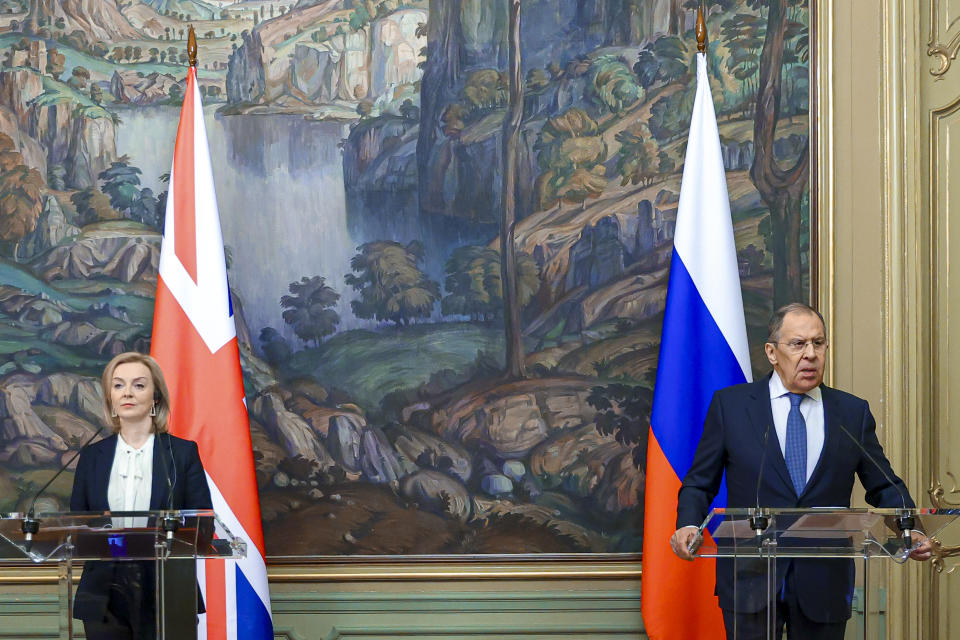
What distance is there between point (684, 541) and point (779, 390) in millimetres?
691

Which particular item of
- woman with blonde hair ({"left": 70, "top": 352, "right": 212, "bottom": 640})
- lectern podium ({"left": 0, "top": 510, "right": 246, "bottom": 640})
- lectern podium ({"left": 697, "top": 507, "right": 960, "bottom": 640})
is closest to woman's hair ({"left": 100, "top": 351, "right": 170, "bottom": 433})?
woman with blonde hair ({"left": 70, "top": 352, "right": 212, "bottom": 640})

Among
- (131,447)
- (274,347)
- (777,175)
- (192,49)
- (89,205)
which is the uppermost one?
(192,49)

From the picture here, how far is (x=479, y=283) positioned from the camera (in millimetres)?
4672

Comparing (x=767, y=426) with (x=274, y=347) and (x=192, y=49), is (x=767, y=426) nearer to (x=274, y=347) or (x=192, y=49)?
(x=274, y=347)

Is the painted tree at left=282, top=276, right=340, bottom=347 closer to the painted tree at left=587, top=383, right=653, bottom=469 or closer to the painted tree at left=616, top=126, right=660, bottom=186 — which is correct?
the painted tree at left=587, top=383, right=653, bottom=469

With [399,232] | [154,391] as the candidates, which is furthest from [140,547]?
[399,232]

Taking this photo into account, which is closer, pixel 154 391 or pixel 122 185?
pixel 154 391

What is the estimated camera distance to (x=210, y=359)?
4250mm

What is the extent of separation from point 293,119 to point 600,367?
1796mm

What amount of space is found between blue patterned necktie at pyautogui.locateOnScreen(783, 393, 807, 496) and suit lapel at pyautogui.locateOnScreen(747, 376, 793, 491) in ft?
0.09

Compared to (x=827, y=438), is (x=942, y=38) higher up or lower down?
higher up

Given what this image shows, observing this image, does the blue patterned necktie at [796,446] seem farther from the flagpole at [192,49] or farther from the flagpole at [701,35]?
the flagpole at [192,49]

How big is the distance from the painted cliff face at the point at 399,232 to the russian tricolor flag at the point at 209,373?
31 centimetres

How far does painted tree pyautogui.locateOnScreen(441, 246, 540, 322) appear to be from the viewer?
15.3 feet
